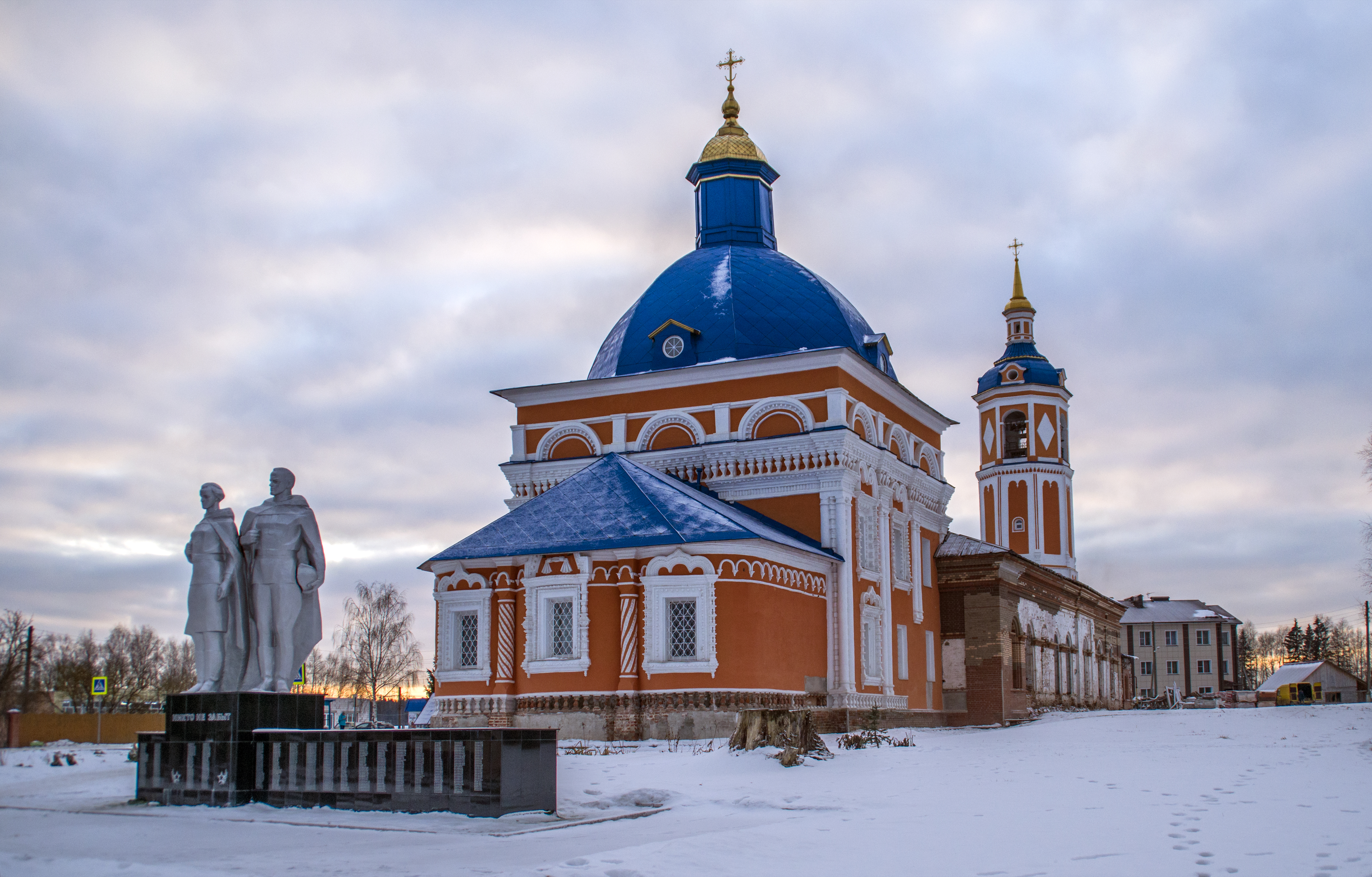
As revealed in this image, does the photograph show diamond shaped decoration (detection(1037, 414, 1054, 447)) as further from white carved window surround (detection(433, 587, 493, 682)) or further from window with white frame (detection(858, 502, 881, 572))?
white carved window surround (detection(433, 587, 493, 682))

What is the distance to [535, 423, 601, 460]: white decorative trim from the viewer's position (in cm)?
2778

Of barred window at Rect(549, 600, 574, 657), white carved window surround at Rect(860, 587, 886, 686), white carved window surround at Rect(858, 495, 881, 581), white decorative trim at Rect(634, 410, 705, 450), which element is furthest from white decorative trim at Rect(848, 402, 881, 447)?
barred window at Rect(549, 600, 574, 657)

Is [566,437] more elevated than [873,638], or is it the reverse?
[566,437]

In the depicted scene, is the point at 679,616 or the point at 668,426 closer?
the point at 679,616

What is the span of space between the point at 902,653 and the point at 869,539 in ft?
10.3

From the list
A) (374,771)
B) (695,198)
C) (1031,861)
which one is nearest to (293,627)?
(374,771)

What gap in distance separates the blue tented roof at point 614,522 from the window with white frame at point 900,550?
11.3ft

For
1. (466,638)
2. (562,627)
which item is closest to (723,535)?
(562,627)

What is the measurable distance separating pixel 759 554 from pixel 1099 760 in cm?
848

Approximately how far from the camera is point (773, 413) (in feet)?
85.7

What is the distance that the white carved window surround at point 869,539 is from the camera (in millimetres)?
26062

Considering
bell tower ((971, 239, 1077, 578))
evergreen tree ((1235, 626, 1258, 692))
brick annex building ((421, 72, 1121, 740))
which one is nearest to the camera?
brick annex building ((421, 72, 1121, 740))

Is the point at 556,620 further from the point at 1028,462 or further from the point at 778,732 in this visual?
the point at 1028,462

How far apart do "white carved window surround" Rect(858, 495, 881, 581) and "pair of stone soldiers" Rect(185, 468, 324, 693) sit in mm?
15611
